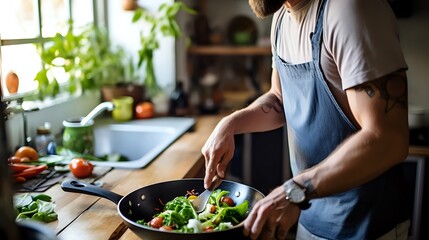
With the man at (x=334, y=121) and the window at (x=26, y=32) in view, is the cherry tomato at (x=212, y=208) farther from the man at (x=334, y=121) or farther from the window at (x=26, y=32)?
the window at (x=26, y=32)

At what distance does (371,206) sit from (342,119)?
10.1 inches

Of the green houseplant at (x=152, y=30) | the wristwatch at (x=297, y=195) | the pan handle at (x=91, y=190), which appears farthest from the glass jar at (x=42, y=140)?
the wristwatch at (x=297, y=195)

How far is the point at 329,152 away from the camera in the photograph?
4.36 ft

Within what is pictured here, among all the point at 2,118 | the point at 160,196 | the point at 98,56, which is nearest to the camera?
the point at 2,118

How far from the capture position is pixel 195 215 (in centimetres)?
115

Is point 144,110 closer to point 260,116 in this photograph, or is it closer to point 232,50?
point 232,50

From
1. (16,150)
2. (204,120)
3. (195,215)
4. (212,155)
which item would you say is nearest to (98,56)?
(204,120)

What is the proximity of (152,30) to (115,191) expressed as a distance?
1161 mm

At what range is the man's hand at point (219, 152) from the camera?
1.30m

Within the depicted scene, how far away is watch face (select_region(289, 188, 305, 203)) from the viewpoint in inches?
39.8

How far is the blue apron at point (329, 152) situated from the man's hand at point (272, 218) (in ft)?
1.08

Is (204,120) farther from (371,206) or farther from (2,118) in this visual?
(2,118)

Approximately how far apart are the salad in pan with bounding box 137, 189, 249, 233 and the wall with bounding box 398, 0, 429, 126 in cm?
203

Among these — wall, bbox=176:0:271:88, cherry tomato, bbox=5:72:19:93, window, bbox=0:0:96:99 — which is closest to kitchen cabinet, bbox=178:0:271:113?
wall, bbox=176:0:271:88
